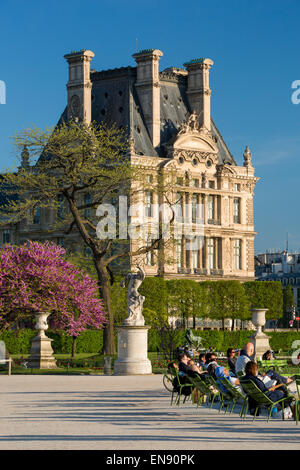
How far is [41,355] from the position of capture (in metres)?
36.3

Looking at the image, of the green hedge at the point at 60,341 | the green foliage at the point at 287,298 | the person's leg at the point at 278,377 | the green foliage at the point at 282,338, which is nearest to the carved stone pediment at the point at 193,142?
the green foliage at the point at 287,298

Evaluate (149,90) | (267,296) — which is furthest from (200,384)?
(149,90)

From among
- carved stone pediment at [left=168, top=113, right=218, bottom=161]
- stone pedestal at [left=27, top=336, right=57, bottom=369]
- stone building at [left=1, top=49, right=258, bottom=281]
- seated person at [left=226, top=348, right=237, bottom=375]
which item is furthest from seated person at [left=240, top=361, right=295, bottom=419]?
carved stone pediment at [left=168, top=113, right=218, bottom=161]

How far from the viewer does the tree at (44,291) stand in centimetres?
4047

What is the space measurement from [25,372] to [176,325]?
43.8 meters

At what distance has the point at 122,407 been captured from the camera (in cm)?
1919

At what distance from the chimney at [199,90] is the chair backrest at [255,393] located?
2737 inches

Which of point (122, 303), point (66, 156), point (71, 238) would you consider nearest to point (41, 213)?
point (71, 238)

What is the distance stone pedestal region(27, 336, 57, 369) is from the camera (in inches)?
1430

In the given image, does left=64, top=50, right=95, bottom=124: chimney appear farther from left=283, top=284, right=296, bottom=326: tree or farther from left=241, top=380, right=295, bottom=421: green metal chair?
left=241, top=380, right=295, bottom=421: green metal chair

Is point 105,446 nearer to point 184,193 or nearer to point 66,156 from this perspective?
point 66,156

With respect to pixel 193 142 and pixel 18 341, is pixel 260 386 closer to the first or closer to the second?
pixel 18 341

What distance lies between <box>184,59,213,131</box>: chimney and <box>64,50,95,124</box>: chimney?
9157 millimetres

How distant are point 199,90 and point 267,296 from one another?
17.3 metres
